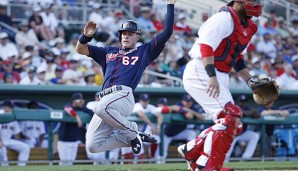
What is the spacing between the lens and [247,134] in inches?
598

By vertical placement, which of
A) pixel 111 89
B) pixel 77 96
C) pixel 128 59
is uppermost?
pixel 128 59

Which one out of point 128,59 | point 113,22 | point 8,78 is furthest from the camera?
point 113,22

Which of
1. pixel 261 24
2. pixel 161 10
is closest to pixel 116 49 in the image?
pixel 161 10

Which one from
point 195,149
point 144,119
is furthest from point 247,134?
point 195,149

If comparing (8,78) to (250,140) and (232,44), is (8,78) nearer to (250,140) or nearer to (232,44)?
(250,140)

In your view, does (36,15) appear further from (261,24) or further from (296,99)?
(261,24)

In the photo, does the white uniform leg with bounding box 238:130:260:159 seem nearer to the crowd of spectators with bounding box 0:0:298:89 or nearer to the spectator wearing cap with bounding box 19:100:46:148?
the crowd of spectators with bounding box 0:0:298:89

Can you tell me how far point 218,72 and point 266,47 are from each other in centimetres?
1217

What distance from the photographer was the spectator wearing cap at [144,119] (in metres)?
13.8

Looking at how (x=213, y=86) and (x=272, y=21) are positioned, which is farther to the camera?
(x=272, y=21)

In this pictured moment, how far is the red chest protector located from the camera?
7.46 m

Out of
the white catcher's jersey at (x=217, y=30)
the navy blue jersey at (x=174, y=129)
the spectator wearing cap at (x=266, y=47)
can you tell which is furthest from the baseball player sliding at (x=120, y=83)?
the spectator wearing cap at (x=266, y=47)

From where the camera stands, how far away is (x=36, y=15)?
1688cm

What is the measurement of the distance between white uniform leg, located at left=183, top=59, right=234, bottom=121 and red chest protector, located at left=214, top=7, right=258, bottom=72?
0.12m
